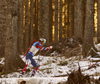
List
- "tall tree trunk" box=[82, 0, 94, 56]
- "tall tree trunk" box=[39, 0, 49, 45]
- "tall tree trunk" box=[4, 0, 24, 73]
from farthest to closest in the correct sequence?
"tall tree trunk" box=[39, 0, 49, 45]
"tall tree trunk" box=[82, 0, 94, 56]
"tall tree trunk" box=[4, 0, 24, 73]

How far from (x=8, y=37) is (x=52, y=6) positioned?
54.4 feet

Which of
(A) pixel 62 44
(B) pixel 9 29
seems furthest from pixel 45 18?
(B) pixel 9 29

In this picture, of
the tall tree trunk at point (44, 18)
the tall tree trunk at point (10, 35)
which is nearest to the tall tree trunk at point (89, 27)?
the tall tree trunk at point (44, 18)

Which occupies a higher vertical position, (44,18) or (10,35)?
(44,18)

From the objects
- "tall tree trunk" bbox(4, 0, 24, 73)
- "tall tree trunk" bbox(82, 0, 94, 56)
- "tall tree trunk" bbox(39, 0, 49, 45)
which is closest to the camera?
"tall tree trunk" bbox(4, 0, 24, 73)

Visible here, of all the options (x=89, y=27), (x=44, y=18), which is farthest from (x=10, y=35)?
(x=44, y=18)

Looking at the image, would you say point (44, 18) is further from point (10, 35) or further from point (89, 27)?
point (10, 35)

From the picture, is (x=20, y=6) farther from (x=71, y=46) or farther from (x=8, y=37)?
(x=8, y=37)

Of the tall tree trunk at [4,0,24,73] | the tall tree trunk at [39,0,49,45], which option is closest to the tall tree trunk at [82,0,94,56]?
the tall tree trunk at [39,0,49,45]

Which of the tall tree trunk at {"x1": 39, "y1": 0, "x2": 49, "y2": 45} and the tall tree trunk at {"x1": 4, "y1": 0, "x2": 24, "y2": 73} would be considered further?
the tall tree trunk at {"x1": 39, "y1": 0, "x2": 49, "y2": 45}

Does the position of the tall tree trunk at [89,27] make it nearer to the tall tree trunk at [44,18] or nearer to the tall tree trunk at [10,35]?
the tall tree trunk at [44,18]

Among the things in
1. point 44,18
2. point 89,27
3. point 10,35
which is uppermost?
point 44,18

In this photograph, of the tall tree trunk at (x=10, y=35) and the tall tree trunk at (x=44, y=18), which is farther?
the tall tree trunk at (x=44, y=18)

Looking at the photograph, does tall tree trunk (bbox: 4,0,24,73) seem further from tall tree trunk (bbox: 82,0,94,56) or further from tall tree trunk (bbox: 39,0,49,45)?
tall tree trunk (bbox: 39,0,49,45)
